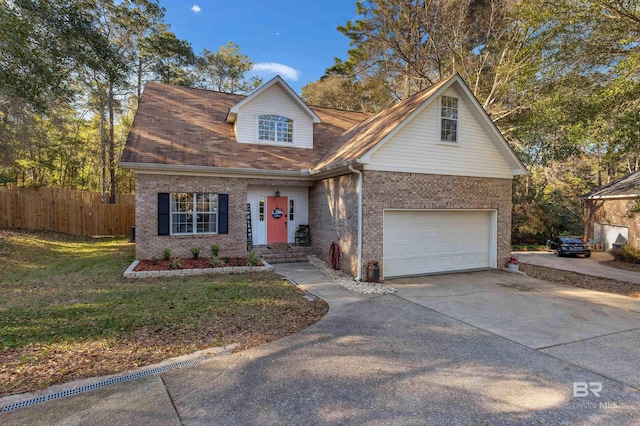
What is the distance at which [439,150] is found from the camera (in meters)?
9.93

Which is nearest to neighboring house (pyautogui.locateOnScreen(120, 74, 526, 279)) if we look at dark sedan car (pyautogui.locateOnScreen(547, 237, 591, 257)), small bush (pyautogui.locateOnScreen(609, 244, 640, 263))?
dark sedan car (pyautogui.locateOnScreen(547, 237, 591, 257))

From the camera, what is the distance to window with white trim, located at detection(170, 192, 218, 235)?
10.8m

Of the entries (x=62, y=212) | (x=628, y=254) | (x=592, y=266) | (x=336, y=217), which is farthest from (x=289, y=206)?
(x=628, y=254)

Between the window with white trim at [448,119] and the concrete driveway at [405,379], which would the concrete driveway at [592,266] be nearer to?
the concrete driveway at [405,379]

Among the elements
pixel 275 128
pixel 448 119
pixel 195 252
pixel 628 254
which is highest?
pixel 275 128

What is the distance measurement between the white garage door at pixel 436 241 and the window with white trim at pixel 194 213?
5931 mm

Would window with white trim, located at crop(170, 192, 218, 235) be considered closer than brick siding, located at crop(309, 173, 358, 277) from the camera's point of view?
No

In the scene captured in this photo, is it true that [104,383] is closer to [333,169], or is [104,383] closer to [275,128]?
[333,169]

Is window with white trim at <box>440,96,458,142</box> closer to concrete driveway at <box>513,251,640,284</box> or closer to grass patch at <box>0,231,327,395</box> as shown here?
grass patch at <box>0,231,327,395</box>

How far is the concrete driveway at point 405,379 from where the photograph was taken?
3.18 meters

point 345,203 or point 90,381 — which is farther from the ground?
point 345,203

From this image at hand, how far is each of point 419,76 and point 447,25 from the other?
8.96 ft

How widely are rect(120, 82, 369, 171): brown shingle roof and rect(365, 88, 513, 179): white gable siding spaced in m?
3.99

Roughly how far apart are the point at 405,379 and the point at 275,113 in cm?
1158
